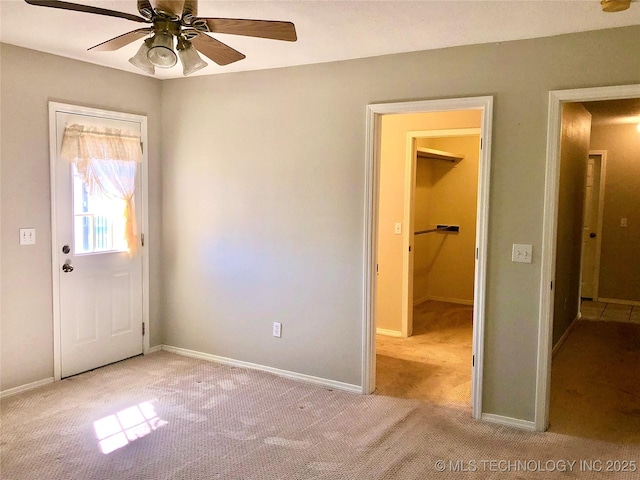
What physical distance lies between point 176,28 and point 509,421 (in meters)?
3.01

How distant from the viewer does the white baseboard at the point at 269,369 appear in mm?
3816

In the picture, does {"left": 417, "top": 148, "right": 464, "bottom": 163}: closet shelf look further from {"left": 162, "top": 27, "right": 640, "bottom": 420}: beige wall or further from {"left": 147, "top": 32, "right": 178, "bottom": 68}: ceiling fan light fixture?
{"left": 147, "top": 32, "right": 178, "bottom": 68}: ceiling fan light fixture

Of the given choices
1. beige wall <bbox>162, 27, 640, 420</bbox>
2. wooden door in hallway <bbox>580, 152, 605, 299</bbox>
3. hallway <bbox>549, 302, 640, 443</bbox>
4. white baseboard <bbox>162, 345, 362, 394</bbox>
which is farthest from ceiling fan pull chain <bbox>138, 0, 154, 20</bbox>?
wooden door in hallway <bbox>580, 152, 605, 299</bbox>

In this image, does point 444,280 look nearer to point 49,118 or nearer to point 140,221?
point 140,221

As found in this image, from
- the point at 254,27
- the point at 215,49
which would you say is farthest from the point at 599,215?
the point at 254,27

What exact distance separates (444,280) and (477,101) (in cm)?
417

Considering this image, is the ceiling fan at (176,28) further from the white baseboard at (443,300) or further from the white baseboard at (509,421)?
the white baseboard at (443,300)

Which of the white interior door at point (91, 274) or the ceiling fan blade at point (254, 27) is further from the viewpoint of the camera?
the white interior door at point (91, 274)

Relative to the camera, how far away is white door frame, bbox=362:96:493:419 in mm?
3236

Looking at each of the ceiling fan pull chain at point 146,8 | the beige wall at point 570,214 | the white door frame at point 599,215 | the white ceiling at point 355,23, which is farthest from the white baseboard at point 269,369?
the white door frame at point 599,215

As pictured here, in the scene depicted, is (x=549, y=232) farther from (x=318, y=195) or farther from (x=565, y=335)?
(x=565, y=335)

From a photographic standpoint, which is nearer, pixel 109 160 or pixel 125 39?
pixel 125 39

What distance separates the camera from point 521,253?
3.18m

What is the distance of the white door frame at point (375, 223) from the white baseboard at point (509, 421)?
0.06 m
